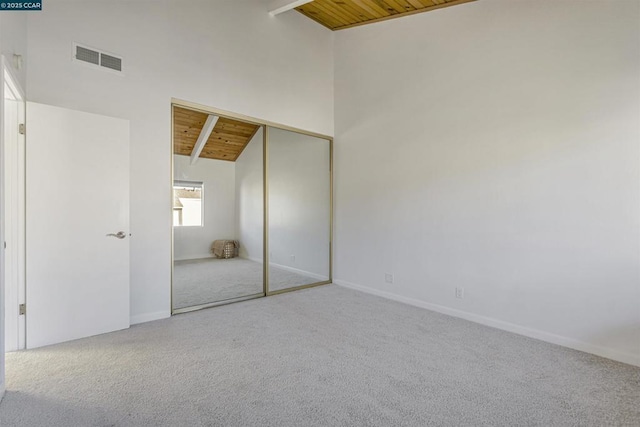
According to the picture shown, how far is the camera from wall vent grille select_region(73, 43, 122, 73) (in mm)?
2941

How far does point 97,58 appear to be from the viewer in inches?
119

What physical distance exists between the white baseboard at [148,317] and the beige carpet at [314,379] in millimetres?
131

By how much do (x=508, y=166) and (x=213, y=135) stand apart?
3229 mm

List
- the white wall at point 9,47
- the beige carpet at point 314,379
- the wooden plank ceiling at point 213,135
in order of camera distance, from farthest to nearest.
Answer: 1. the wooden plank ceiling at point 213,135
2. the white wall at point 9,47
3. the beige carpet at point 314,379

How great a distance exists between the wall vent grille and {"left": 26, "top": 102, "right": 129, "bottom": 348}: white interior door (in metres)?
0.53

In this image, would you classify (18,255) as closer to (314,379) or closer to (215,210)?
(215,210)

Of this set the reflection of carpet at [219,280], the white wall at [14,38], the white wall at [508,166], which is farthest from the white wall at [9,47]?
the white wall at [508,166]

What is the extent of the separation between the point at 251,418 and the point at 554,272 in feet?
9.05

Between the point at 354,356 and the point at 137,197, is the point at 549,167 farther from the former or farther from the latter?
the point at 137,197

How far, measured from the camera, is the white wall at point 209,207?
368 centimetres

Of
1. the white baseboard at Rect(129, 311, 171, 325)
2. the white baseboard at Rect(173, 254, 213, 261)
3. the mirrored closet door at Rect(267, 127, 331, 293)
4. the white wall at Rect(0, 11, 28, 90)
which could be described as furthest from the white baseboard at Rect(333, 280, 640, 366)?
the white wall at Rect(0, 11, 28, 90)

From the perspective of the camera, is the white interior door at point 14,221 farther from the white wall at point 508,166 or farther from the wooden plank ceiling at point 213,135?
the white wall at point 508,166

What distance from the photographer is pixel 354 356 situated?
8.47ft

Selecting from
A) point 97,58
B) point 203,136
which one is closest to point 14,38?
point 97,58
